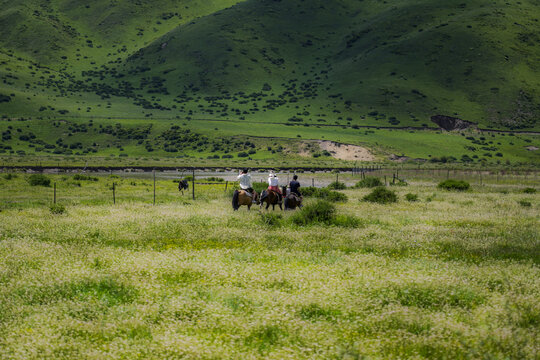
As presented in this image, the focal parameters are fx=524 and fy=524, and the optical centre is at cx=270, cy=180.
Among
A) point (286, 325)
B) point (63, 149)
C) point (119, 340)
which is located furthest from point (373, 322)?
point (63, 149)

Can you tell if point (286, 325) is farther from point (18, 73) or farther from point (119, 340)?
point (18, 73)

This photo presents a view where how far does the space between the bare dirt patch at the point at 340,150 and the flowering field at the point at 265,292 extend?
100 meters

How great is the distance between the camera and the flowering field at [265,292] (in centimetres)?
820

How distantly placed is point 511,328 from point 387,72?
7220 inches

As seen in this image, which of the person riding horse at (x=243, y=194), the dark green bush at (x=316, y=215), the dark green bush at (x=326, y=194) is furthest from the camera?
the dark green bush at (x=326, y=194)

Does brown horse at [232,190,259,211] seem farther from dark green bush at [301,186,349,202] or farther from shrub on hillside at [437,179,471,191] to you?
shrub on hillside at [437,179,471,191]

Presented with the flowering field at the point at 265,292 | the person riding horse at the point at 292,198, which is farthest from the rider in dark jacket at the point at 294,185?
the flowering field at the point at 265,292

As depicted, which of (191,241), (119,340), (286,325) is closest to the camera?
(119,340)

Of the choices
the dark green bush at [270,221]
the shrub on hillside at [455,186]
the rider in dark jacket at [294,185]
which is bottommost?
the shrub on hillside at [455,186]

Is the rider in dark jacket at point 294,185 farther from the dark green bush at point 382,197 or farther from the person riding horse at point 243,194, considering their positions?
the dark green bush at point 382,197

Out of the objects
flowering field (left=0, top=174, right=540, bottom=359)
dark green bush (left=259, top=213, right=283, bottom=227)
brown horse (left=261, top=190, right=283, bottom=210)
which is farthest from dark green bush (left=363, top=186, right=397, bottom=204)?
dark green bush (left=259, top=213, right=283, bottom=227)

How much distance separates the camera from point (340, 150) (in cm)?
12556

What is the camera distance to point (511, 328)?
884cm

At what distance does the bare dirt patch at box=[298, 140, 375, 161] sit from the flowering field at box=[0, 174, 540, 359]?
10040 cm
